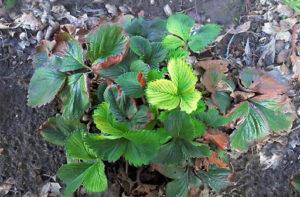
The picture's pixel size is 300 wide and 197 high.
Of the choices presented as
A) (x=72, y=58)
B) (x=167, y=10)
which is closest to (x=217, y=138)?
(x=72, y=58)

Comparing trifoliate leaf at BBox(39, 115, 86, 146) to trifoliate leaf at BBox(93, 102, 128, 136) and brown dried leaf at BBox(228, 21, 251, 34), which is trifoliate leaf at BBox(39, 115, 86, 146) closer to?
trifoliate leaf at BBox(93, 102, 128, 136)

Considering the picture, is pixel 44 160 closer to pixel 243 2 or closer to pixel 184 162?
pixel 184 162

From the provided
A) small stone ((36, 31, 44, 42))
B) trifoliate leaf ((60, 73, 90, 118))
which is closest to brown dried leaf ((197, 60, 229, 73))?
trifoliate leaf ((60, 73, 90, 118))

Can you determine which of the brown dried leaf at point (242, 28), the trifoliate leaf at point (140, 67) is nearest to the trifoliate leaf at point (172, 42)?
the trifoliate leaf at point (140, 67)

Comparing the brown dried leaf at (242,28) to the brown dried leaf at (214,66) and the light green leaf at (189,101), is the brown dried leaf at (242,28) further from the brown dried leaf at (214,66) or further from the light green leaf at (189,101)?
the light green leaf at (189,101)

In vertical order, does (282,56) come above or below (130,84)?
below

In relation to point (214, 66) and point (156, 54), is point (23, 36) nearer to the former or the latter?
point (156, 54)
